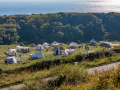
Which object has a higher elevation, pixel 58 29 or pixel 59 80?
pixel 58 29

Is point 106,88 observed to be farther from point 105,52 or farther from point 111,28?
point 111,28

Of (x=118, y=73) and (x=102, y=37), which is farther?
(x=102, y=37)

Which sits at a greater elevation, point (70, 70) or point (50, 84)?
point (70, 70)

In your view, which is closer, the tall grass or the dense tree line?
the tall grass

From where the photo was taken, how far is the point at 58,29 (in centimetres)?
4344

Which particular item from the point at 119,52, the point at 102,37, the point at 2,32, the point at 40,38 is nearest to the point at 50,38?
the point at 40,38

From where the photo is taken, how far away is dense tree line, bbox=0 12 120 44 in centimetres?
3891

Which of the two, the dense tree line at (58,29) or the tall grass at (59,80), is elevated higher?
the dense tree line at (58,29)

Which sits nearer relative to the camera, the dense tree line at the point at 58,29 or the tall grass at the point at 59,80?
the tall grass at the point at 59,80

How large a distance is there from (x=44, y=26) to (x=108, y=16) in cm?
2590

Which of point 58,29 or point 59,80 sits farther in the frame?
point 58,29

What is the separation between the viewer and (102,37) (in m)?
40.8

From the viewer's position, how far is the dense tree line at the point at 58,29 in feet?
128

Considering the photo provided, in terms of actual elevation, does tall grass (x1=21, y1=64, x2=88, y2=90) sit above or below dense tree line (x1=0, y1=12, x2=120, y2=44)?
below
